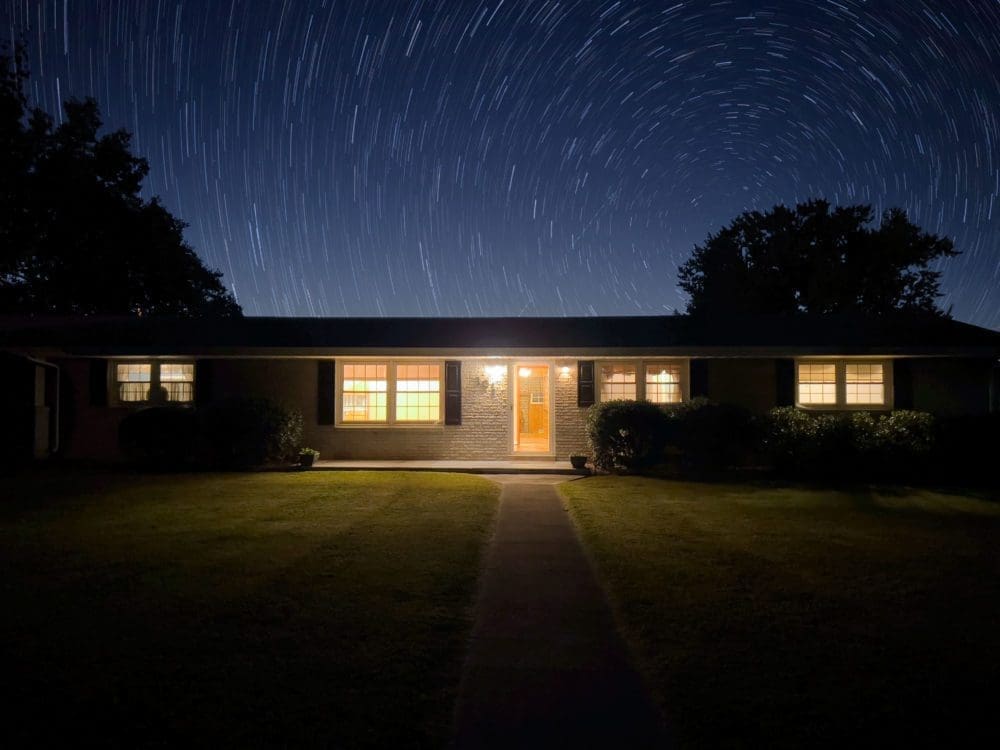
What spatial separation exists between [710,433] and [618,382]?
9.30 feet

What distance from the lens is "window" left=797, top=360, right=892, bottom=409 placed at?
1561 centimetres

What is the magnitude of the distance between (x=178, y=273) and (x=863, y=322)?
30074 mm

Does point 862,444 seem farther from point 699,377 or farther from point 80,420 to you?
point 80,420

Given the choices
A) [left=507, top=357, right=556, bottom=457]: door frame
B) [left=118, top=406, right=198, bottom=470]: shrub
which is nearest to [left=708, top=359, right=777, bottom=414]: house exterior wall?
[left=507, top=357, right=556, bottom=457]: door frame

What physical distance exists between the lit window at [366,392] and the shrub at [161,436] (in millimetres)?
3413

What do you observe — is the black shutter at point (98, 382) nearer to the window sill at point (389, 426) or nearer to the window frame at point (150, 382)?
the window frame at point (150, 382)

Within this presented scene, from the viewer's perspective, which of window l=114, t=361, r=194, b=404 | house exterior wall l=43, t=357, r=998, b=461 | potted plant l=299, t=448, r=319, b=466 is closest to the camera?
potted plant l=299, t=448, r=319, b=466

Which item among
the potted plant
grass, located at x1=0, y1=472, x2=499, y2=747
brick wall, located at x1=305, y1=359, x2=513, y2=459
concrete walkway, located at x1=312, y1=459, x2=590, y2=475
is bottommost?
grass, located at x1=0, y1=472, x2=499, y2=747

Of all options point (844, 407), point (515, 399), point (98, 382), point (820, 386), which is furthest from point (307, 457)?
point (844, 407)

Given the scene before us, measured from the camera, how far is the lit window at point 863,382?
1566cm

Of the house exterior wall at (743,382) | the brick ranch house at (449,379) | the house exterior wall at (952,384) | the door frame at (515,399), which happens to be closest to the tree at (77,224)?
the brick ranch house at (449,379)

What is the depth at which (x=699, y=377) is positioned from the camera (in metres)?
15.6

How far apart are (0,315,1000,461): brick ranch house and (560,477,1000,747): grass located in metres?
6.14

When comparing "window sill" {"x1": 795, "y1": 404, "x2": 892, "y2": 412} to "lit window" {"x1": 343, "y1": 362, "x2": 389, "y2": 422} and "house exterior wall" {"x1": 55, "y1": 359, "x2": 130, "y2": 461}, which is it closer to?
"lit window" {"x1": 343, "y1": 362, "x2": 389, "y2": 422}
